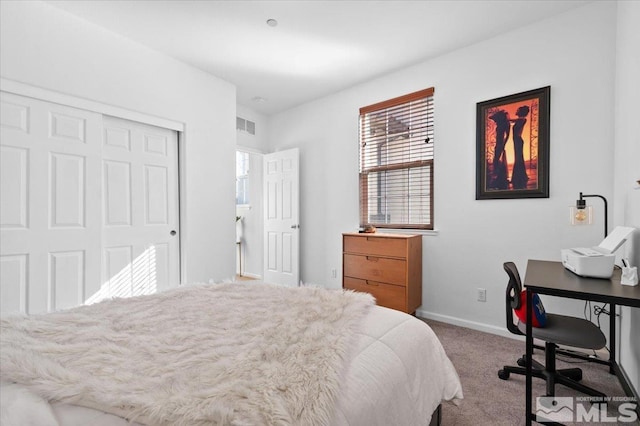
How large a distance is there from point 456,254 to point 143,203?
3.23 meters

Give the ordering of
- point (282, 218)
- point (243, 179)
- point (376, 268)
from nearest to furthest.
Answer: point (376, 268), point (282, 218), point (243, 179)

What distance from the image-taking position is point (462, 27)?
107 inches

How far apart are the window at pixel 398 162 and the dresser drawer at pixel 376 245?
1.49 ft

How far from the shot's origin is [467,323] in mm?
3023

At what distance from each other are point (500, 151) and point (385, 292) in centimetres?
176

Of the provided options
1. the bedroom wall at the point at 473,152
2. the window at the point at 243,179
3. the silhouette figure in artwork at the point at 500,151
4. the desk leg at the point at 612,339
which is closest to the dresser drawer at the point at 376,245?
the bedroom wall at the point at 473,152

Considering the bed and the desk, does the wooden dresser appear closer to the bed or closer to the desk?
the desk

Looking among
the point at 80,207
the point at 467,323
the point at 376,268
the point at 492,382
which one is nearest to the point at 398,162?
the point at 376,268

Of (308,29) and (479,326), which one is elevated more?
(308,29)

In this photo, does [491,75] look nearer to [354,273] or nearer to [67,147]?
[354,273]

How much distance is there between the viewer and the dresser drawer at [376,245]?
3064 millimetres

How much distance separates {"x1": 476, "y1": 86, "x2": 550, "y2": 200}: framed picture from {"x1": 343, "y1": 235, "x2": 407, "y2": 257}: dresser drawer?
35.7 inches

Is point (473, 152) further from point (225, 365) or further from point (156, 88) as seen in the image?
point (156, 88)

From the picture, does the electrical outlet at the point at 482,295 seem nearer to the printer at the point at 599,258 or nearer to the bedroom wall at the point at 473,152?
the bedroom wall at the point at 473,152
